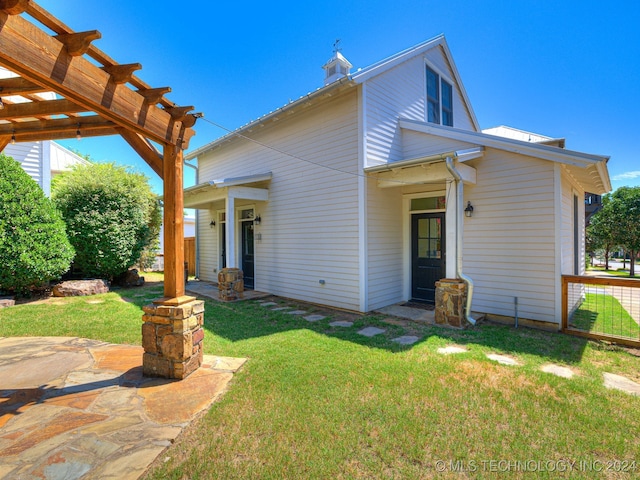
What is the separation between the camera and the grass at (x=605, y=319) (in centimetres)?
494

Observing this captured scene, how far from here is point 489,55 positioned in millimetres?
9383

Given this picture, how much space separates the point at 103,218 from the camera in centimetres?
848

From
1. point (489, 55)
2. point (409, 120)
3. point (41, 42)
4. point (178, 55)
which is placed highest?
point (489, 55)

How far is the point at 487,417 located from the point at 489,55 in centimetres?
1076

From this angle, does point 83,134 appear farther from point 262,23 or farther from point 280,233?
point 262,23

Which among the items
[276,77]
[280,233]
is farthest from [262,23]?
[280,233]

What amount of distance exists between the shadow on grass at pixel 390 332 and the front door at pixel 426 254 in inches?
61.8

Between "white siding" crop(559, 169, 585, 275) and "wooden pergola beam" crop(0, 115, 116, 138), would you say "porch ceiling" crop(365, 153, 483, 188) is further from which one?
"wooden pergola beam" crop(0, 115, 116, 138)

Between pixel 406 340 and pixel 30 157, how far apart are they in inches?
463

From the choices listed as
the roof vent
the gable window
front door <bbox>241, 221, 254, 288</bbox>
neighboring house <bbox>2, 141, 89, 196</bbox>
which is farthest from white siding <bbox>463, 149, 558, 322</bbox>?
neighboring house <bbox>2, 141, 89, 196</bbox>

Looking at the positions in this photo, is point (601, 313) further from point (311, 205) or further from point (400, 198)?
point (311, 205)

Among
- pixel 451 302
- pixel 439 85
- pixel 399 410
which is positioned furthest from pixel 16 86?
pixel 439 85

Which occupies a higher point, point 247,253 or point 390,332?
point 247,253

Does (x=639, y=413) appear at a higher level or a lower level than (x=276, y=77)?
lower
